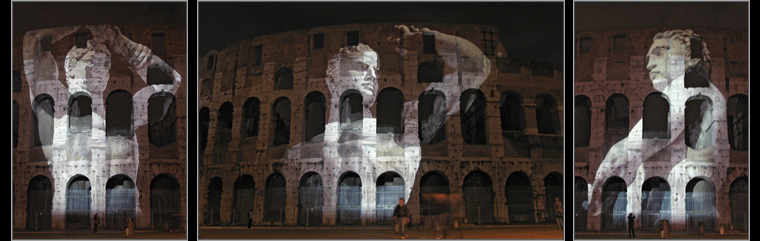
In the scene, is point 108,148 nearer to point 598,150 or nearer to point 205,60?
point 205,60

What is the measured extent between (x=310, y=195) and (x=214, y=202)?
2.62 metres

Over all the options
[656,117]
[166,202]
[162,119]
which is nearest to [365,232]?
[166,202]

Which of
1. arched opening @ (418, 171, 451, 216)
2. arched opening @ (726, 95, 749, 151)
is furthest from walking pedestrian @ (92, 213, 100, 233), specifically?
arched opening @ (726, 95, 749, 151)

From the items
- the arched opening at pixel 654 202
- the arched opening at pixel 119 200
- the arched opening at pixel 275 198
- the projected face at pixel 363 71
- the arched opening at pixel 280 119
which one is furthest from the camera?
the arched opening at pixel 280 119

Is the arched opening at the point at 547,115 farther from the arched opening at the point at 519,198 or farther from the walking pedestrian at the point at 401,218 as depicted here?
the walking pedestrian at the point at 401,218

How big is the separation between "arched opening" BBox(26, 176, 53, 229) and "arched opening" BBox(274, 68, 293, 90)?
248 inches

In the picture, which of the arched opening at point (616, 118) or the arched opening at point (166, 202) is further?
the arched opening at point (616, 118)

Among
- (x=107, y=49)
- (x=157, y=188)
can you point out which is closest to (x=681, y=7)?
(x=157, y=188)

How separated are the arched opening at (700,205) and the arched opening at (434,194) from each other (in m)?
5.56

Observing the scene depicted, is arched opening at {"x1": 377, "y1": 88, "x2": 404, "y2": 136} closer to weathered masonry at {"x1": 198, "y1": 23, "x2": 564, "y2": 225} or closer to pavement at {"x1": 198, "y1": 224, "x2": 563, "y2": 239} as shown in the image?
weathered masonry at {"x1": 198, "y1": 23, "x2": 564, "y2": 225}

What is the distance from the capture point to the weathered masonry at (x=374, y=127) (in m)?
16.0

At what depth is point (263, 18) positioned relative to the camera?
14406mm

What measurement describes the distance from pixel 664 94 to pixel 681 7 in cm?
243

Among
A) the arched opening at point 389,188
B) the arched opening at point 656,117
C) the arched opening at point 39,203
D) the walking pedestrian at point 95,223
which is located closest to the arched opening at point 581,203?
the arched opening at point 656,117
